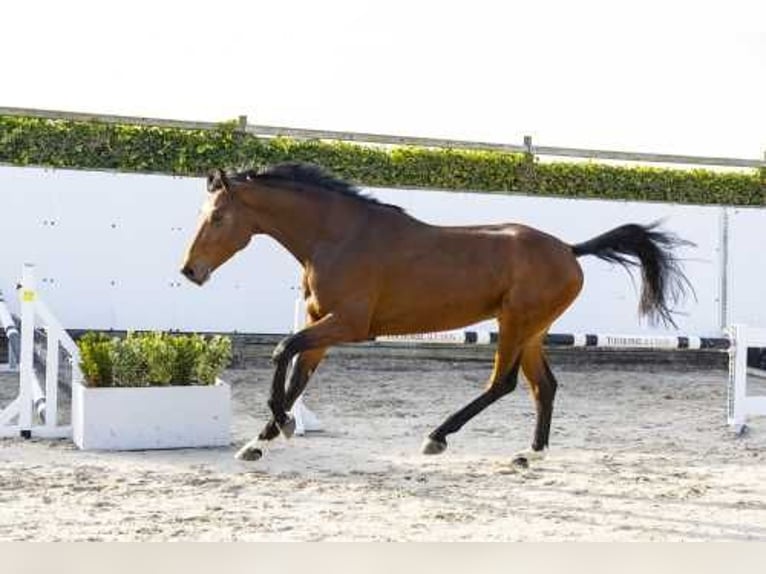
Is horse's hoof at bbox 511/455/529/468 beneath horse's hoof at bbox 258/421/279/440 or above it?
beneath

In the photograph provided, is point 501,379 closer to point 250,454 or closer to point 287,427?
point 287,427

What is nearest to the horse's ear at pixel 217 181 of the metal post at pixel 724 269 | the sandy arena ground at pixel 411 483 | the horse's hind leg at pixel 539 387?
the sandy arena ground at pixel 411 483

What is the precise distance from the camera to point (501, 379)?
17.5 ft

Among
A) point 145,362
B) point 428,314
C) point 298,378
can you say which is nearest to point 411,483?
point 298,378

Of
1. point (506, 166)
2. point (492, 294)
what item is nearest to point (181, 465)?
point (492, 294)

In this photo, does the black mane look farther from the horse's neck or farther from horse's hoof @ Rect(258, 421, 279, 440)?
horse's hoof @ Rect(258, 421, 279, 440)

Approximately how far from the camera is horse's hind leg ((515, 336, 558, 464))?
5.39 metres

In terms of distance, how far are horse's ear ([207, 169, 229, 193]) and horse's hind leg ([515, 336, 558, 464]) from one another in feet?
6.10

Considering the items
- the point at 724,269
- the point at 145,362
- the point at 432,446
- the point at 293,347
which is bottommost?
the point at 432,446

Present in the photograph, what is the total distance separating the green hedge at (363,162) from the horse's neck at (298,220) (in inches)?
191

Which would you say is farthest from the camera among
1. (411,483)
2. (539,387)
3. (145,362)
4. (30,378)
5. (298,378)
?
(30,378)

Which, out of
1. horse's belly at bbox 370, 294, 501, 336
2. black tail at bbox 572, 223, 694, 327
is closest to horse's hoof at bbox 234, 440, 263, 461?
horse's belly at bbox 370, 294, 501, 336

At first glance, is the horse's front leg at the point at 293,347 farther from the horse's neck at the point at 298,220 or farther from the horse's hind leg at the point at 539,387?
the horse's hind leg at the point at 539,387

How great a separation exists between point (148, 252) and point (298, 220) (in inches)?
186
